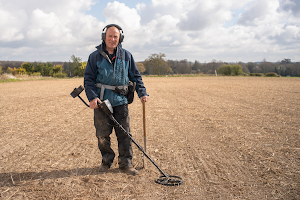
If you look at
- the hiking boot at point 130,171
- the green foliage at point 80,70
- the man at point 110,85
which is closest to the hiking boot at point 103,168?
the man at point 110,85

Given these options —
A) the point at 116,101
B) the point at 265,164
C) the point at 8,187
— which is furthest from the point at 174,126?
the point at 8,187

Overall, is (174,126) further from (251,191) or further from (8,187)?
(8,187)

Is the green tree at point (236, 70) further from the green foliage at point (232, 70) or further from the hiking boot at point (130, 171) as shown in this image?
the hiking boot at point (130, 171)

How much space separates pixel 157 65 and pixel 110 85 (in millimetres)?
73132

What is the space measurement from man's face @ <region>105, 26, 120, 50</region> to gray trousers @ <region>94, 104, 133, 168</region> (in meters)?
1.06

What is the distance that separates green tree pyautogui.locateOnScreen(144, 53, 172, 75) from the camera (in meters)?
75.2

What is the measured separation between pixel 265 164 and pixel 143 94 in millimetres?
2643

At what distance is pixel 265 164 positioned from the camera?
3908 mm

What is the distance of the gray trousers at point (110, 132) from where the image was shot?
11.8 feet

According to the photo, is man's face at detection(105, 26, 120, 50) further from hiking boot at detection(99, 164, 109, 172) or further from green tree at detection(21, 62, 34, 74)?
green tree at detection(21, 62, 34, 74)

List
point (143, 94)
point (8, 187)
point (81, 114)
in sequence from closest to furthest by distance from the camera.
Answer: point (8, 187) < point (143, 94) < point (81, 114)

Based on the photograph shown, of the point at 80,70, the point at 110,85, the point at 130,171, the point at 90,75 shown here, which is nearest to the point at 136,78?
the point at 110,85

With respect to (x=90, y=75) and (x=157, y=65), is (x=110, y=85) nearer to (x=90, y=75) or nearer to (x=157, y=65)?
(x=90, y=75)

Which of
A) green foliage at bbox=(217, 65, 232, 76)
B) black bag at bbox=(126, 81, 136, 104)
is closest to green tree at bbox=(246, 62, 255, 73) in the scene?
green foliage at bbox=(217, 65, 232, 76)
